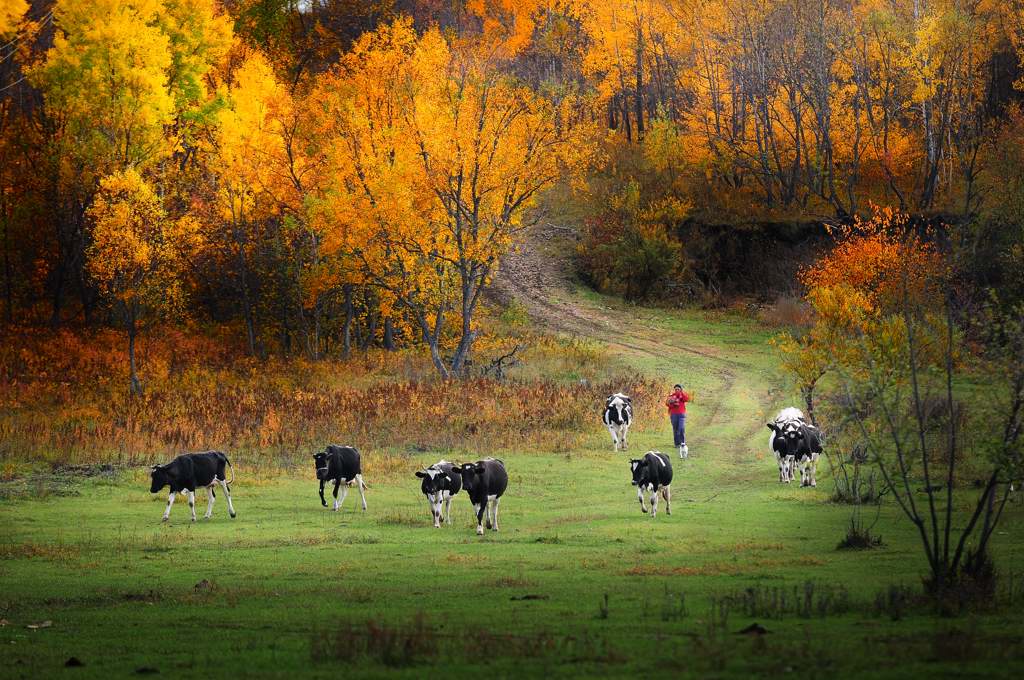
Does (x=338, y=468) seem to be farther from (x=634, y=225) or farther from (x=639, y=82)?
(x=639, y=82)

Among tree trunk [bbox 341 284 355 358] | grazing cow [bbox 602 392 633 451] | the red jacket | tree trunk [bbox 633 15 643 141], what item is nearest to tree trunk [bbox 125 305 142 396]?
tree trunk [bbox 341 284 355 358]

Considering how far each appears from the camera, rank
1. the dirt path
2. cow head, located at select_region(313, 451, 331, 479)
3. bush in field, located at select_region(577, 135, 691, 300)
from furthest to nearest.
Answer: bush in field, located at select_region(577, 135, 691, 300) → the dirt path → cow head, located at select_region(313, 451, 331, 479)

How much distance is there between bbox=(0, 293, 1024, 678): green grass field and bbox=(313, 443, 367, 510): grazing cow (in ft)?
1.80

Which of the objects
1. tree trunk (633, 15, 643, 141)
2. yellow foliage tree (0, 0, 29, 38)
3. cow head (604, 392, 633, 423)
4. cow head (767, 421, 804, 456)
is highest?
tree trunk (633, 15, 643, 141)

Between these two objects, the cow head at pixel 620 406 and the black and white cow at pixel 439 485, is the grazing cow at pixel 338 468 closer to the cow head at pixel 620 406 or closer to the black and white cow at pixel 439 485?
the black and white cow at pixel 439 485

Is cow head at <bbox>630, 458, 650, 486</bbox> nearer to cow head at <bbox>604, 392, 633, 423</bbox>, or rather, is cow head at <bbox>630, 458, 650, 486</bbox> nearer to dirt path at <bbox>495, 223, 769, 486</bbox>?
dirt path at <bbox>495, 223, 769, 486</bbox>

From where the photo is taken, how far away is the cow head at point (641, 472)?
29.5m

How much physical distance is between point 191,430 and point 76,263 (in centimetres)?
2536

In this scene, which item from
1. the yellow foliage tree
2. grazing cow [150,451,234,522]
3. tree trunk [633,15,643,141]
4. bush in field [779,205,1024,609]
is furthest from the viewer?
tree trunk [633,15,643,141]

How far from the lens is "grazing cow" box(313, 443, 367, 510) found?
30.8 metres

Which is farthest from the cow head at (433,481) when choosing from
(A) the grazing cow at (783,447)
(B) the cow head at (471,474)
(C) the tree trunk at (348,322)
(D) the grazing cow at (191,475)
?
(C) the tree trunk at (348,322)

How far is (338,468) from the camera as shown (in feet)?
102

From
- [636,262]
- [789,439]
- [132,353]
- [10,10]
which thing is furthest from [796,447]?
[636,262]

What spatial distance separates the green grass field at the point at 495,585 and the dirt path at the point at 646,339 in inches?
191
